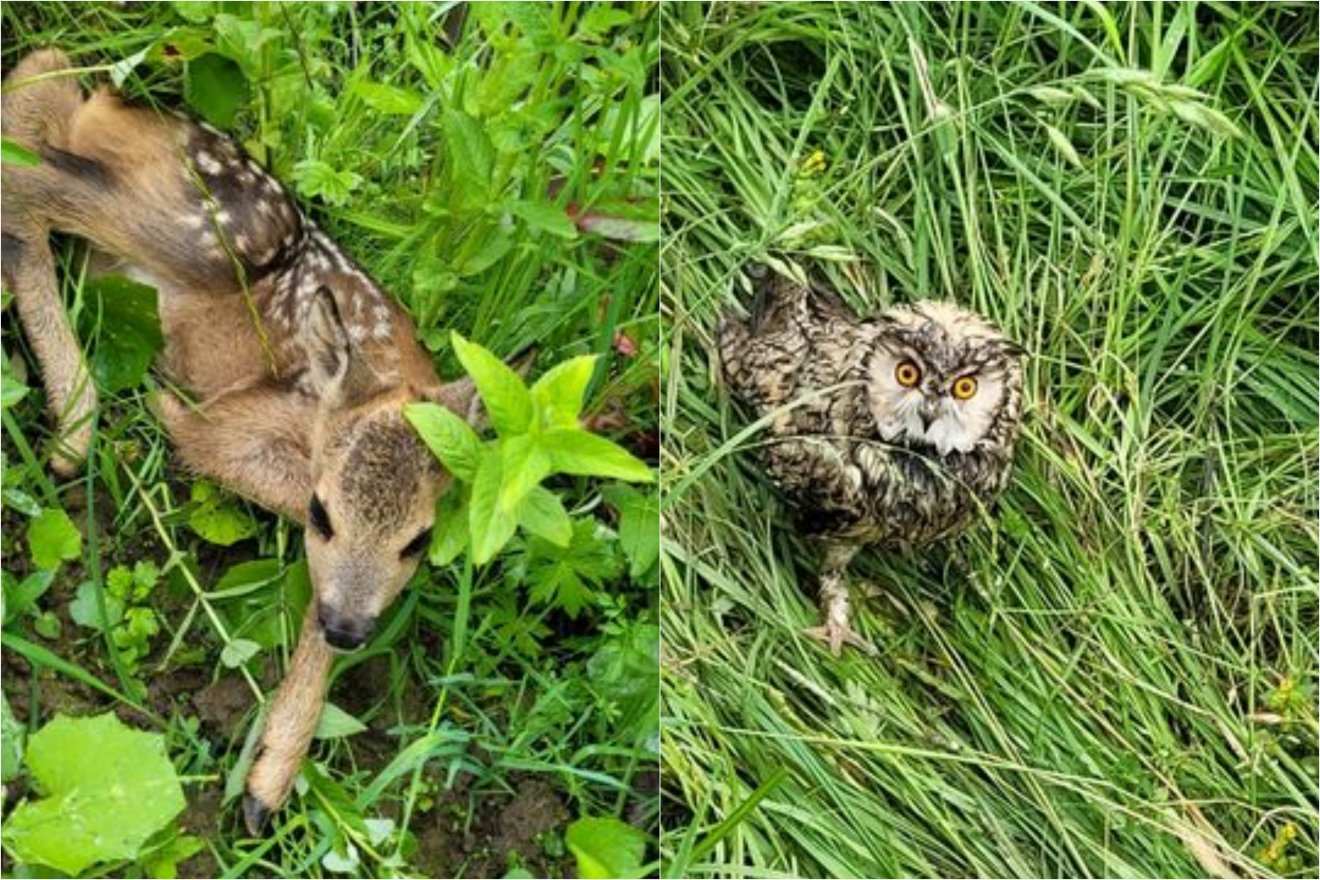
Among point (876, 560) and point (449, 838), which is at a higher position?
point (876, 560)

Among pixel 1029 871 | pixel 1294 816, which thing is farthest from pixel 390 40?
pixel 1294 816

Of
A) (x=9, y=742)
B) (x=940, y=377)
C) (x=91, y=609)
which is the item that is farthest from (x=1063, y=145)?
(x=9, y=742)

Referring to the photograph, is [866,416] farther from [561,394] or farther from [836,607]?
[561,394]

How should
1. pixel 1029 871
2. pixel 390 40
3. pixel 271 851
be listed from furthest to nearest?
pixel 390 40 < pixel 271 851 < pixel 1029 871

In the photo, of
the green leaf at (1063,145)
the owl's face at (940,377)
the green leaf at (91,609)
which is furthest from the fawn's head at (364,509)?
the green leaf at (1063,145)

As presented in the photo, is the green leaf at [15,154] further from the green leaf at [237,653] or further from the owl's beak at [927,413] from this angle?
the owl's beak at [927,413]

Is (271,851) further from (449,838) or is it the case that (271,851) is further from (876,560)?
(876,560)
